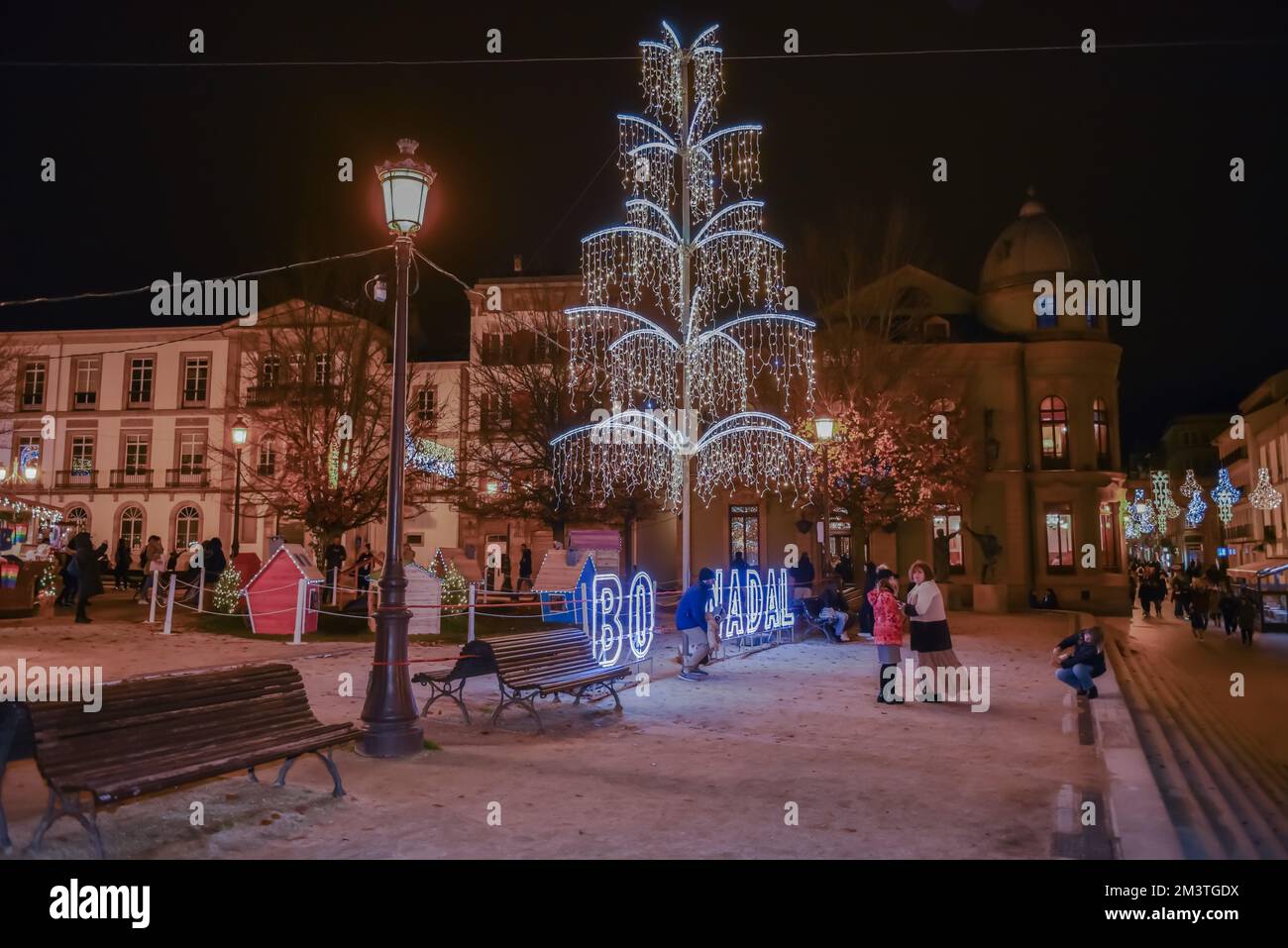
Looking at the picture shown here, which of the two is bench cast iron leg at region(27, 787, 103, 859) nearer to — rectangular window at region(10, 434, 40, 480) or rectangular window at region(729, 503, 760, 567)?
rectangular window at region(729, 503, 760, 567)

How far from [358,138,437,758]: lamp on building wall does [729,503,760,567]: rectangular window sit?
88.3 feet

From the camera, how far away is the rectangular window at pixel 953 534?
112 ft

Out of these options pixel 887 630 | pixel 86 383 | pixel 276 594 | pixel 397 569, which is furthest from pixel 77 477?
pixel 887 630

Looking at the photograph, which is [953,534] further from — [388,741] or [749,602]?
[388,741]

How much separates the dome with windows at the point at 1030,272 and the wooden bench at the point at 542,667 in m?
29.8

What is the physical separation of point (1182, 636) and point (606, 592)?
20.1 meters

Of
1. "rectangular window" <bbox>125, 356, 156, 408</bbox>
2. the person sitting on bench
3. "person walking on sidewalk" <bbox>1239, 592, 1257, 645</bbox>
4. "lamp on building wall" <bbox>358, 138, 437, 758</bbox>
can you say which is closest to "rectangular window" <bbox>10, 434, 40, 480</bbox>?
"rectangular window" <bbox>125, 356, 156, 408</bbox>

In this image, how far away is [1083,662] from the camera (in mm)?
11539

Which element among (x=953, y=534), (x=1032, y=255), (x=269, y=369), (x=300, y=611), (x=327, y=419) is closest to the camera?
(x=300, y=611)

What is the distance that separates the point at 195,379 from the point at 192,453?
3.70 meters

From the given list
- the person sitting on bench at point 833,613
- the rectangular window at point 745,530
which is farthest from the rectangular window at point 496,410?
the person sitting on bench at point 833,613

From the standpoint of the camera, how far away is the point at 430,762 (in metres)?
7.64

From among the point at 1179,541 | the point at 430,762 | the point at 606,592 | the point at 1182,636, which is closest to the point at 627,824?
the point at 430,762

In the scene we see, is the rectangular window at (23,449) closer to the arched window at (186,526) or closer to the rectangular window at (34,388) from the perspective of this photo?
the rectangular window at (34,388)
